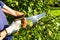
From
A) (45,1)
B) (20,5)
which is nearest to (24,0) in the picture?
(20,5)

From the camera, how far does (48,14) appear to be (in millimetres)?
3295

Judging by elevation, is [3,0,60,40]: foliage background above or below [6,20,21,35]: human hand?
below

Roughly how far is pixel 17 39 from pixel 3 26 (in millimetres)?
923

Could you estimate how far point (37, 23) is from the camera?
3.09 metres

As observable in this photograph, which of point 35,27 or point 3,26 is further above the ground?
point 3,26

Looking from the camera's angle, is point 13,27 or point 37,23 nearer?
point 13,27

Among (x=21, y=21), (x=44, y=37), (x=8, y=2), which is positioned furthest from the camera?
(x=44, y=37)

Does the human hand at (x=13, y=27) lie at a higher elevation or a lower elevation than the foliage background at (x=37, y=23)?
higher

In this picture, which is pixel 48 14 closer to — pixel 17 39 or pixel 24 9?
pixel 24 9

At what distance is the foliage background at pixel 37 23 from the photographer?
2995 mm

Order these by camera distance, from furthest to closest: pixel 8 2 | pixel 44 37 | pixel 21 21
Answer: pixel 44 37 → pixel 8 2 → pixel 21 21

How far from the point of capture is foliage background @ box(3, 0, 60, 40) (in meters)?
2.99

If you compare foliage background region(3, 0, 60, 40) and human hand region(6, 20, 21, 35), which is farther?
foliage background region(3, 0, 60, 40)

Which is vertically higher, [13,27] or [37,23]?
[13,27]
